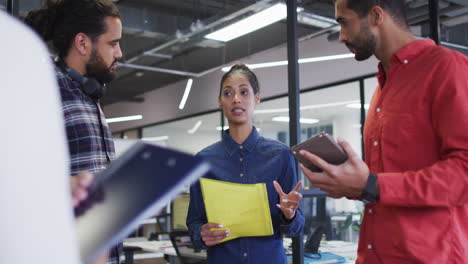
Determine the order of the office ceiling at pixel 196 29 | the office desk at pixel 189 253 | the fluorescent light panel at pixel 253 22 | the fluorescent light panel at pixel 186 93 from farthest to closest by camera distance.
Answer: the fluorescent light panel at pixel 186 93 < the office ceiling at pixel 196 29 < the fluorescent light panel at pixel 253 22 < the office desk at pixel 189 253

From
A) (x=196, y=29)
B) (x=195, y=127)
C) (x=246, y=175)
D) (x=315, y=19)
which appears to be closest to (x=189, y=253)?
(x=246, y=175)

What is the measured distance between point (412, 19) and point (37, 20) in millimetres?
4989

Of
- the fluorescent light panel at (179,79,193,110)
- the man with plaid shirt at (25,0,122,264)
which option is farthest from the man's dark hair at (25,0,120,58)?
Answer: the fluorescent light panel at (179,79,193,110)

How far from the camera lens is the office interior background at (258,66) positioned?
5.45m

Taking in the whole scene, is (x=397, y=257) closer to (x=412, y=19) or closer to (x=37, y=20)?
(x=37, y=20)

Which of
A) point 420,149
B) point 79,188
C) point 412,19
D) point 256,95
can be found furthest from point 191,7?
point 79,188

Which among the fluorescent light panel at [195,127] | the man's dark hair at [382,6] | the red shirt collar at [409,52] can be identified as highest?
the fluorescent light panel at [195,127]

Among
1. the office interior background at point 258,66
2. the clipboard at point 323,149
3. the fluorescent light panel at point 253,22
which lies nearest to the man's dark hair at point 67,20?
the clipboard at point 323,149

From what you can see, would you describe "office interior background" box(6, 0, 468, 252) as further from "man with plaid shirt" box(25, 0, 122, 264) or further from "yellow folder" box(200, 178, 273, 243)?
"man with plaid shirt" box(25, 0, 122, 264)

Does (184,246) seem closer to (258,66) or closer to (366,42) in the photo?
(366,42)

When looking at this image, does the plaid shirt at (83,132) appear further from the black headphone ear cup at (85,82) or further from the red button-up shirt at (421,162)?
the red button-up shirt at (421,162)

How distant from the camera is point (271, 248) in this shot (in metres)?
1.92

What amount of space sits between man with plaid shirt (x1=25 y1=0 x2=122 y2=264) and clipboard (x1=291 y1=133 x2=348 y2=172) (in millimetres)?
666

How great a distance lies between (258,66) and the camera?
798 centimetres
